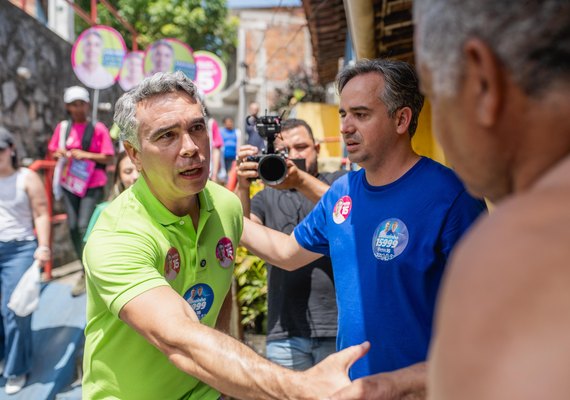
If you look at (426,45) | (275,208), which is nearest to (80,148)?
(275,208)

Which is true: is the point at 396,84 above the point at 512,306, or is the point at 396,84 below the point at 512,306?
above

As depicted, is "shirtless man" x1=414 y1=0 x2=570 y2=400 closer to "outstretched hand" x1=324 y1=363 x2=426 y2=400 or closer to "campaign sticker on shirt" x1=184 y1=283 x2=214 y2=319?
"outstretched hand" x1=324 y1=363 x2=426 y2=400

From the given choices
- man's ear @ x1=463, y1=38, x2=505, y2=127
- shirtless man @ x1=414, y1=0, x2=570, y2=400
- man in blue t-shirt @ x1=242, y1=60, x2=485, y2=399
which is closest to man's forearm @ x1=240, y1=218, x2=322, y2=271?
man in blue t-shirt @ x1=242, y1=60, x2=485, y2=399

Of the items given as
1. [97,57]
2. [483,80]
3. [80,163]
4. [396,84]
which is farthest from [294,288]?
[97,57]

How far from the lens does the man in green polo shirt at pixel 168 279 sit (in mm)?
1510

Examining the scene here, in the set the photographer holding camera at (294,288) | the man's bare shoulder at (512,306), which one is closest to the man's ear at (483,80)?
the man's bare shoulder at (512,306)

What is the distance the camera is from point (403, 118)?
223 cm

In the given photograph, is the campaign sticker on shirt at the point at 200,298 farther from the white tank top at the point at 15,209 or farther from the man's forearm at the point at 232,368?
the white tank top at the point at 15,209

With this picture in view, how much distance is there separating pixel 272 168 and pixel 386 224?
91cm

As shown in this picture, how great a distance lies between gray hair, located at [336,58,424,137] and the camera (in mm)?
2223

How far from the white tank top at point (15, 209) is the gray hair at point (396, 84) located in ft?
9.99

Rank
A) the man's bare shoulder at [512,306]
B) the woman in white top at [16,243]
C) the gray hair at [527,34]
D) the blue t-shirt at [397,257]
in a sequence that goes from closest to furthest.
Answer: the man's bare shoulder at [512,306], the gray hair at [527,34], the blue t-shirt at [397,257], the woman in white top at [16,243]

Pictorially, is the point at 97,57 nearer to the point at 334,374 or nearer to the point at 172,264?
the point at 172,264

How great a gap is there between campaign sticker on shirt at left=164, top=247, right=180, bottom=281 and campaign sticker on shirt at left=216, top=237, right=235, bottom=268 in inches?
9.0
